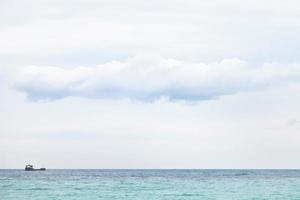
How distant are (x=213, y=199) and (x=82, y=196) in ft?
37.2

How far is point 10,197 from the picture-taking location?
49938 millimetres

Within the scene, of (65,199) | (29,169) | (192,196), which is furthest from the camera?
(29,169)

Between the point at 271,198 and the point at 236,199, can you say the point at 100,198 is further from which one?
the point at 271,198

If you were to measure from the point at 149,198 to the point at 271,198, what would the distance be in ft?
34.3

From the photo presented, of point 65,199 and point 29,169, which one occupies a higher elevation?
point 29,169

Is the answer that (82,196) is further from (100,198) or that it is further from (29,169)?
(29,169)

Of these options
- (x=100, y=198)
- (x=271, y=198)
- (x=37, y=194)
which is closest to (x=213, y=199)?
(x=271, y=198)

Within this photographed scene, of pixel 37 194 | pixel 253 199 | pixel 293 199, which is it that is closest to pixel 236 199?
pixel 253 199

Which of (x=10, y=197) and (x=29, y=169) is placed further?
(x=29, y=169)

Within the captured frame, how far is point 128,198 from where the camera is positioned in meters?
49.7

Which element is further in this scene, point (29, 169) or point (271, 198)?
point (29, 169)

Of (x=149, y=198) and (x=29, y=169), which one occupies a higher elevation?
(x=29, y=169)

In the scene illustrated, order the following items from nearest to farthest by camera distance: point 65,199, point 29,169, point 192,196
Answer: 1. point 65,199
2. point 192,196
3. point 29,169

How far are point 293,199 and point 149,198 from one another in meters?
12.1
